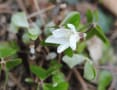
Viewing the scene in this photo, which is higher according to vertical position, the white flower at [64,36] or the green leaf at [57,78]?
the white flower at [64,36]

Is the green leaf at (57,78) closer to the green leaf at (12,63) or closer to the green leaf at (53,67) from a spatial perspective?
the green leaf at (53,67)

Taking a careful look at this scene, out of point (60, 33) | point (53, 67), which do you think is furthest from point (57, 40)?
point (53, 67)

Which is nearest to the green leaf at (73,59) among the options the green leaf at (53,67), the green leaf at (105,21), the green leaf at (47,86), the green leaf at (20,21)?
the green leaf at (53,67)

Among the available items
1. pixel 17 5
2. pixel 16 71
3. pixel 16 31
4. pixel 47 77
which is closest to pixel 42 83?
pixel 47 77

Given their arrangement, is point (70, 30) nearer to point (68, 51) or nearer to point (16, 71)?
point (68, 51)

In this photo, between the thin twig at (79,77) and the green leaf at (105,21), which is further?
the green leaf at (105,21)

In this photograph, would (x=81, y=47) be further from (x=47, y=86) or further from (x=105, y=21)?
(x=105, y=21)
